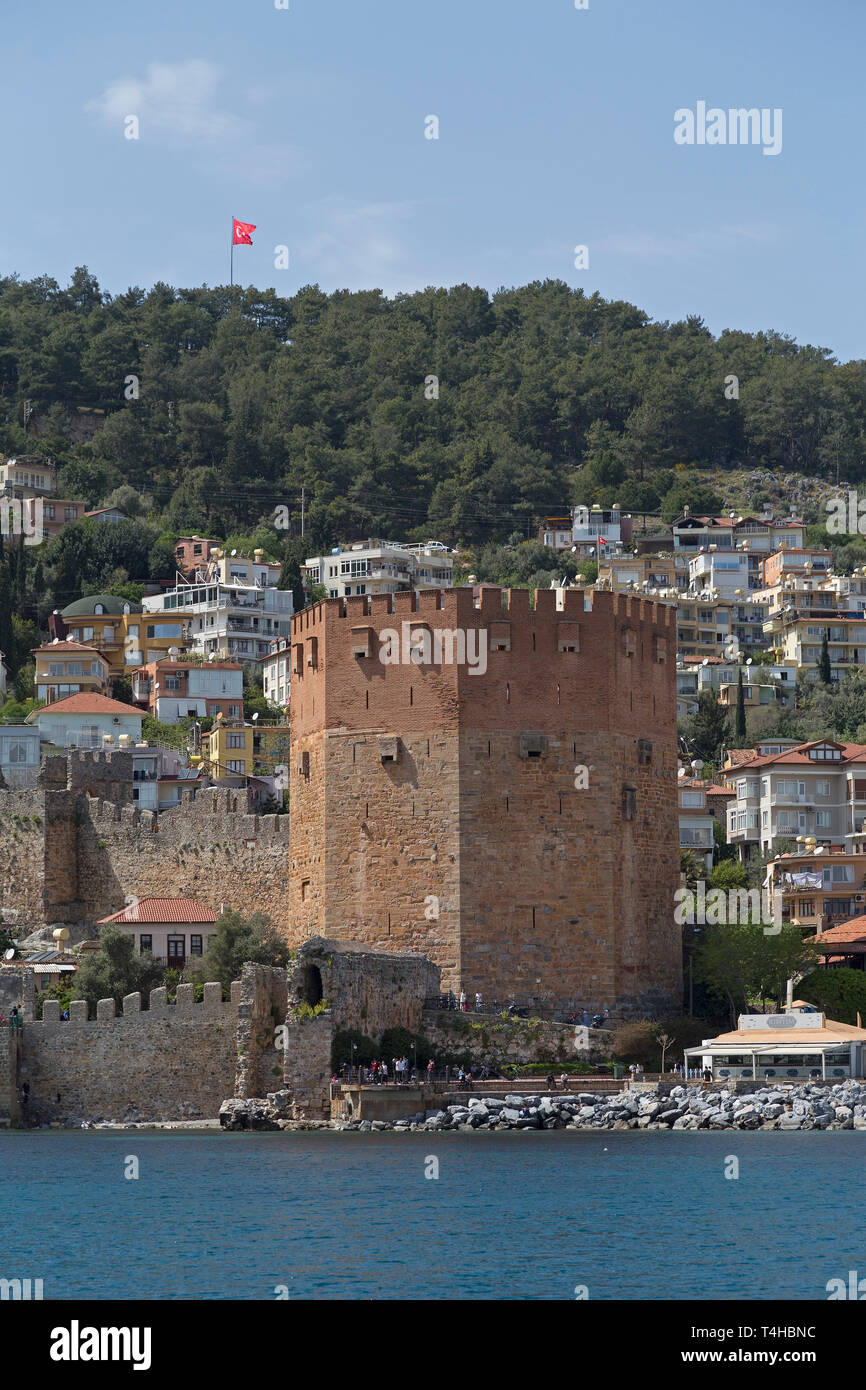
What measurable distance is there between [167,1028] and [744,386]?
309 feet

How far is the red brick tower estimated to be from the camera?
158 ft

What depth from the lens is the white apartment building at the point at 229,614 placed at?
97312mm

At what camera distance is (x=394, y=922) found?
48438 millimetres

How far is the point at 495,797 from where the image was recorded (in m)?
48.4

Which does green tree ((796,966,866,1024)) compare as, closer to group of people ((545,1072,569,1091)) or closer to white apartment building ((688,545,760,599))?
group of people ((545,1072,569,1091))

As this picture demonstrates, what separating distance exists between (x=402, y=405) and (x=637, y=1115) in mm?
85252

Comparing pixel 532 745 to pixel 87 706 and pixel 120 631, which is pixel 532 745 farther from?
pixel 120 631

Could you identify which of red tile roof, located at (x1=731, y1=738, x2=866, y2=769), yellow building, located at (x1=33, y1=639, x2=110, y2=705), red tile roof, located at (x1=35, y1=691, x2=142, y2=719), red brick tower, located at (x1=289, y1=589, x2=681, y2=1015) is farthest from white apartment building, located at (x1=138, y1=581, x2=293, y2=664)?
red brick tower, located at (x1=289, y1=589, x2=681, y2=1015)

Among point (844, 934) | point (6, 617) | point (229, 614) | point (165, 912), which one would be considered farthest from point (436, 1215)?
point (229, 614)
